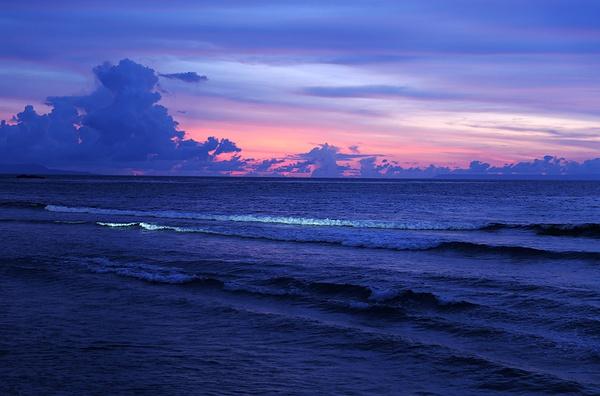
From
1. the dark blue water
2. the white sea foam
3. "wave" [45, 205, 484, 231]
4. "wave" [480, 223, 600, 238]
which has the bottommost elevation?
the dark blue water

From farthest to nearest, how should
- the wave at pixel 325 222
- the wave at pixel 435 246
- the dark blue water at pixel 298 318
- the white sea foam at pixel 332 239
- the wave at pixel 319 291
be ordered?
the wave at pixel 325 222, the white sea foam at pixel 332 239, the wave at pixel 435 246, the wave at pixel 319 291, the dark blue water at pixel 298 318

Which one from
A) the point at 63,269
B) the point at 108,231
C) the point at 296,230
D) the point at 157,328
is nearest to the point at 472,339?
the point at 157,328

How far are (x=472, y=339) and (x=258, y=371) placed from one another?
488 centimetres

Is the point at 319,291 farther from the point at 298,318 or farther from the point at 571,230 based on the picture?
the point at 571,230

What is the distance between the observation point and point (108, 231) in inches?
1426

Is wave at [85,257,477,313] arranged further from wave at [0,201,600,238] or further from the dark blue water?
wave at [0,201,600,238]

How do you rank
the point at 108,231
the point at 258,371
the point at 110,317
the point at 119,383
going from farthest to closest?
the point at 108,231 → the point at 110,317 → the point at 258,371 → the point at 119,383

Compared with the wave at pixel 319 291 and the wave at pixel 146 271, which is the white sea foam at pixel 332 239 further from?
the wave at pixel 146 271

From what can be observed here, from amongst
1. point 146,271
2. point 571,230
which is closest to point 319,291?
point 146,271

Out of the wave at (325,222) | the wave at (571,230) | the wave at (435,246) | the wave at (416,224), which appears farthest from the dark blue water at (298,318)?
the wave at (325,222)

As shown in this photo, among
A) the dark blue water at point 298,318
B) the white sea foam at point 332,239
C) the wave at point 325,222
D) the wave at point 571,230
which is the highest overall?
the wave at point 571,230

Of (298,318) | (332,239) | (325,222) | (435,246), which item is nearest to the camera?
(298,318)

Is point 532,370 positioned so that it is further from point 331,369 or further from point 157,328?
point 157,328

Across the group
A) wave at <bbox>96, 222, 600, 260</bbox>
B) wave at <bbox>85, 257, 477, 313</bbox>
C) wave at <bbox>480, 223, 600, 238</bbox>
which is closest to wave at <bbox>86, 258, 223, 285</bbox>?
wave at <bbox>85, 257, 477, 313</bbox>
